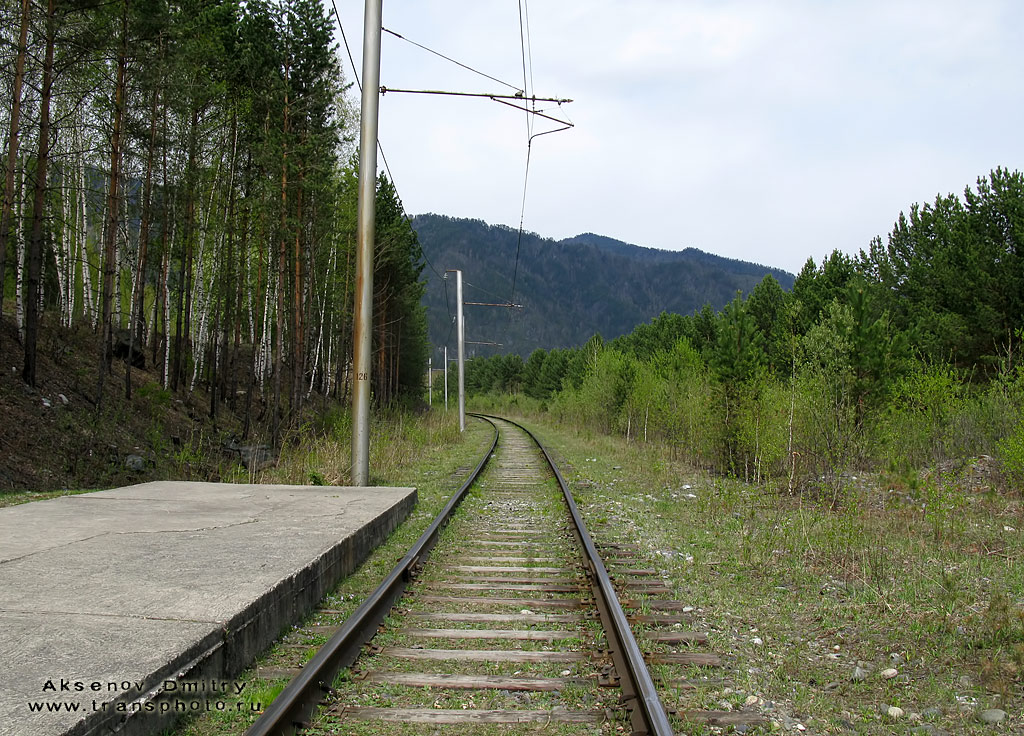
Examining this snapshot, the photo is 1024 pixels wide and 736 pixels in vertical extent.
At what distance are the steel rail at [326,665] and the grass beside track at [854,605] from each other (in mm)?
1904

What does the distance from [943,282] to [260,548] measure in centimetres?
3403

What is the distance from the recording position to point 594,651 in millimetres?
4688

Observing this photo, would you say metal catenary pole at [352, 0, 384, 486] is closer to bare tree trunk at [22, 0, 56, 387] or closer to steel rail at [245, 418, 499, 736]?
steel rail at [245, 418, 499, 736]

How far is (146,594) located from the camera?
468 cm

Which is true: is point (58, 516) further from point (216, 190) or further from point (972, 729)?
point (216, 190)

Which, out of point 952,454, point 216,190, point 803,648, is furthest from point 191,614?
point 216,190

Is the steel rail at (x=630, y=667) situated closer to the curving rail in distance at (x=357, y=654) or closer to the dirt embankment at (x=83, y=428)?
the curving rail in distance at (x=357, y=654)

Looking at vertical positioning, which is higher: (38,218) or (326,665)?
(38,218)

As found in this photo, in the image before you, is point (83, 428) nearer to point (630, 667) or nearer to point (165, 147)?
point (165, 147)

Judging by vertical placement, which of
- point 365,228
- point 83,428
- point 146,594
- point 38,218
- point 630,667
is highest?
point 38,218

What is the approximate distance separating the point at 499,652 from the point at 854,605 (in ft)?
9.91

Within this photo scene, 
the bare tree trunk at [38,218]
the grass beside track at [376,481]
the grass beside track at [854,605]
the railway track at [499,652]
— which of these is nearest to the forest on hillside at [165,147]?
the bare tree trunk at [38,218]

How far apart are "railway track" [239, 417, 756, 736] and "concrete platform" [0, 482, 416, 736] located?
0.51 meters

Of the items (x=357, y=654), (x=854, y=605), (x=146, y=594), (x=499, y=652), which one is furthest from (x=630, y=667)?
(x=146, y=594)
